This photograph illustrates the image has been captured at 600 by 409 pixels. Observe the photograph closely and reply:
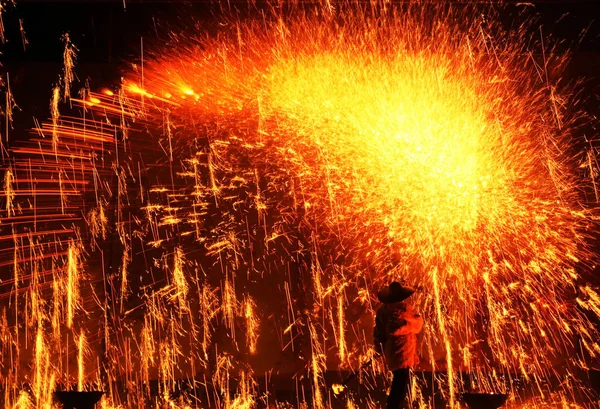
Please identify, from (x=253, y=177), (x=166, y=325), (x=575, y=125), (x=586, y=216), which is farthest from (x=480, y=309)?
(x=166, y=325)

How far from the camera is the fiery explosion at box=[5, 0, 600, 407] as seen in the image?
8.73 m

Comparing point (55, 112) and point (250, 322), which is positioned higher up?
point (55, 112)

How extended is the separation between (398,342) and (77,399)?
2.98 metres

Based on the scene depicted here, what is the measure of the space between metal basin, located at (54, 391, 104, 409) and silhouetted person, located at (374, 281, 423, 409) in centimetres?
271

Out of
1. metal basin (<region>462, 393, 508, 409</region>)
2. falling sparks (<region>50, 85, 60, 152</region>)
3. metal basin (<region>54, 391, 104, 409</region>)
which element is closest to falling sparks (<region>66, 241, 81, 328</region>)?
falling sparks (<region>50, 85, 60, 152</region>)

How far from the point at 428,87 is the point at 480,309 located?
3264 millimetres

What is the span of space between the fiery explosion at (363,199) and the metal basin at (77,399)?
314cm


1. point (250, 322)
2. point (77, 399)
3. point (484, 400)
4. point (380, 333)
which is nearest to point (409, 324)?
point (380, 333)

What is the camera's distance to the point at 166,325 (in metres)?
9.05

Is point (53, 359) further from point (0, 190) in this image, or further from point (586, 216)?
point (586, 216)

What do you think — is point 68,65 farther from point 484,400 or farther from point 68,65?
point 484,400

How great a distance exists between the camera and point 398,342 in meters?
5.77

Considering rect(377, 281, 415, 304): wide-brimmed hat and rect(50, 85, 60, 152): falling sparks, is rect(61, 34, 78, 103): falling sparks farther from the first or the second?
rect(377, 281, 415, 304): wide-brimmed hat

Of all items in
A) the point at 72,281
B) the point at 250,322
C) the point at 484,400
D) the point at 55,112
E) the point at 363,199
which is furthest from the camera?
the point at 55,112
